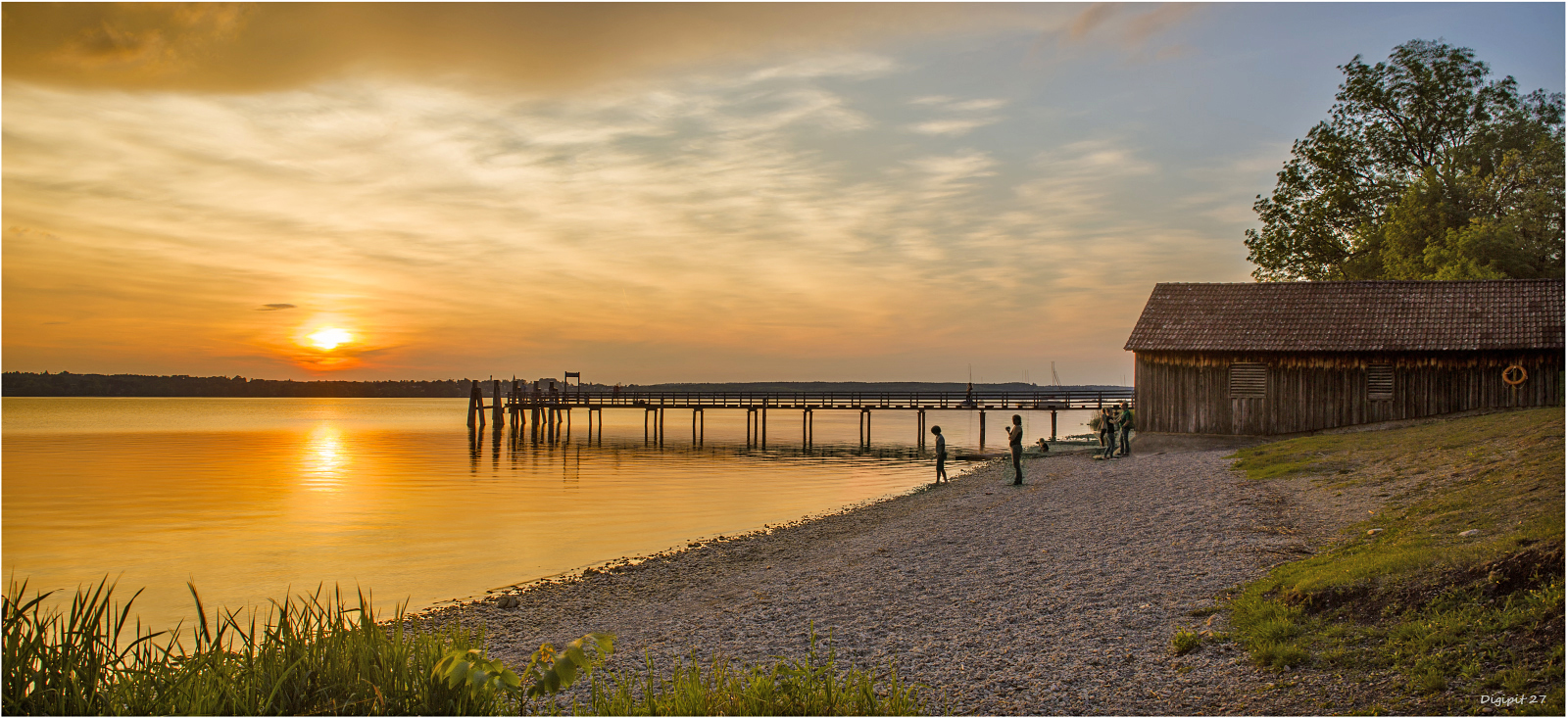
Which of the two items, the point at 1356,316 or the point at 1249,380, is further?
the point at 1356,316

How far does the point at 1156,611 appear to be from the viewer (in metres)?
8.78

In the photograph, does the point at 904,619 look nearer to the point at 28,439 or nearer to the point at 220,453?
the point at 220,453

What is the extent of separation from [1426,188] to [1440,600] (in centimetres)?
3944

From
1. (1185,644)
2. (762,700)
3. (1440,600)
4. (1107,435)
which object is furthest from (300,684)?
(1107,435)

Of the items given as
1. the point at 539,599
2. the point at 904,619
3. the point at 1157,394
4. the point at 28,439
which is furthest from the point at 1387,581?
the point at 28,439

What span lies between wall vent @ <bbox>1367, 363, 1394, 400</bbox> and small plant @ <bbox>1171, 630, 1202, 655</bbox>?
24709mm

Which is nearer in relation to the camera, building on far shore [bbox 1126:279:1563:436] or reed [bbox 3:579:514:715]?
reed [bbox 3:579:514:715]

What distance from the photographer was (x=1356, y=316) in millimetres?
28688

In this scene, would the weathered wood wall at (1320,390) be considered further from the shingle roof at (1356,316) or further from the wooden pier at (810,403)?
the wooden pier at (810,403)

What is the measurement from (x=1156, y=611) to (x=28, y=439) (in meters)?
76.9

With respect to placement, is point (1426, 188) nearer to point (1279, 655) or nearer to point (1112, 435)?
point (1112, 435)

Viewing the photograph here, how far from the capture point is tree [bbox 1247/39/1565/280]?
3509cm

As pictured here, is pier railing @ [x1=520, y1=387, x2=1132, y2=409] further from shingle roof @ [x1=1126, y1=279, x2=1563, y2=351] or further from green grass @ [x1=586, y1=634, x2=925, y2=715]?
green grass @ [x1=586, y1=634, x2=925, y2=715]

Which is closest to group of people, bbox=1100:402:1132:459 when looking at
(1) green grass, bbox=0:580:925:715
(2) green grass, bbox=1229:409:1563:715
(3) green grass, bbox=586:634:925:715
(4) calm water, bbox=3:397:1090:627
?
(4) calm water, bbox=3:397:1090:627
